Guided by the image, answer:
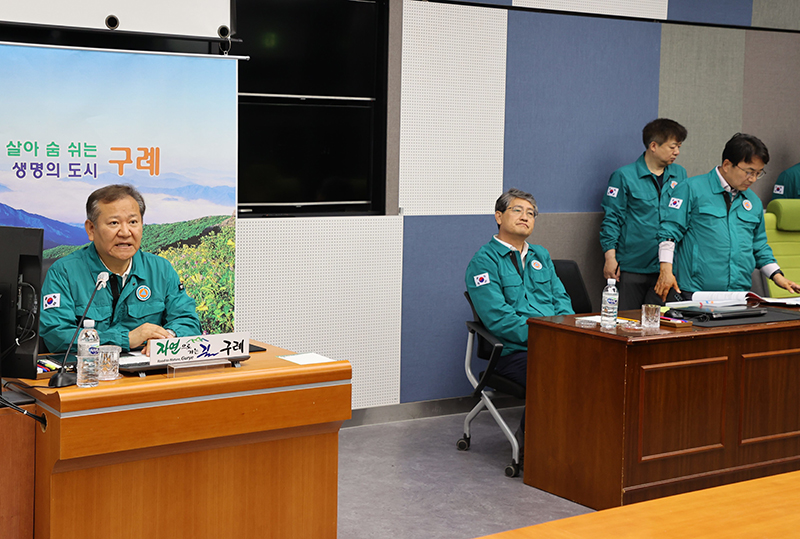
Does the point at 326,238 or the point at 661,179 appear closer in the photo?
the point at 326,238

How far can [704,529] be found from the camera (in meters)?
1.81

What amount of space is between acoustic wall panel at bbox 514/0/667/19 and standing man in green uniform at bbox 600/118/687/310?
842 millimetres

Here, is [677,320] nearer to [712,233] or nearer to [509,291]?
[509,291]

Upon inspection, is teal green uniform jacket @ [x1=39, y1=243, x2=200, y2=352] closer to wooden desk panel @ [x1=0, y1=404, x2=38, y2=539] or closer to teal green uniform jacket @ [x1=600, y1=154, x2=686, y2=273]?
wooden desk panel @ [x1=0, y1=404, x2=38, y2=539]

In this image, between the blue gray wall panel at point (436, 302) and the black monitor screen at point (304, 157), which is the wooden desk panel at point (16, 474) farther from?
the blue gray wall panel at point (436, 302)

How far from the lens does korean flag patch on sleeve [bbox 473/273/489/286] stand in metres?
4.34

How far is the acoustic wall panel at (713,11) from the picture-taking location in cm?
598

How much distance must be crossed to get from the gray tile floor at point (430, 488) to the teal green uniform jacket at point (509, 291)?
66 centimetres

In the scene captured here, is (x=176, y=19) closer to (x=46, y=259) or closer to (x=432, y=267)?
(x=46, y=259)

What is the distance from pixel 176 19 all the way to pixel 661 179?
3248 mm

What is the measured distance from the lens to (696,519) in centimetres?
186

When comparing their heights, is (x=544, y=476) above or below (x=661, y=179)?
below

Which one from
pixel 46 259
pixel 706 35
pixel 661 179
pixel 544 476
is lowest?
pixel 544 476

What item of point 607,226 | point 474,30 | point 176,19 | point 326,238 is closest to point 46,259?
point 176,19
